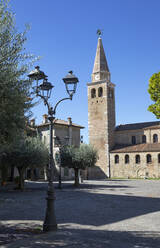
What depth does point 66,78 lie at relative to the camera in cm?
830

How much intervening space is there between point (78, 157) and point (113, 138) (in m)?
21.5

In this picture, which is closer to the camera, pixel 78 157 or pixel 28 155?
pixel 28 155

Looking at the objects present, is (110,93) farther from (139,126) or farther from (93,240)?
Result: (93,240)

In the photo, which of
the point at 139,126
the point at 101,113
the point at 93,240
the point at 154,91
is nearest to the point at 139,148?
the point at 139,126

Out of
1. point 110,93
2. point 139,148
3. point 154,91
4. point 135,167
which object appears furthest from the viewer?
point 110,93

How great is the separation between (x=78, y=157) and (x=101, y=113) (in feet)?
69.9

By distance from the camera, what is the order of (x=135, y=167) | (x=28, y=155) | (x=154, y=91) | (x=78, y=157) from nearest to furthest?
(x=28, y=155) < (x=154, y=91) < (x=78, y=157) < (x=135, y=167)

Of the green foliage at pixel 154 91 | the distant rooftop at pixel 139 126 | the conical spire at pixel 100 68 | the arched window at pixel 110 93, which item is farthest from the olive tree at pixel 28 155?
the conical spire at pixel 100 68

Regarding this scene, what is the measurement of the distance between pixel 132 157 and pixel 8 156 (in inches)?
1005

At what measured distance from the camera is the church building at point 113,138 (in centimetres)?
4016

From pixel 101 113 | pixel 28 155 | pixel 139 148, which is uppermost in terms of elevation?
pixel 101 113

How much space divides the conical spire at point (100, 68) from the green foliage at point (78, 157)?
77.2ft

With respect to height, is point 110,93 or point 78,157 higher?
point 110,93

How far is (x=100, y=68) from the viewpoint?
1837 inches
